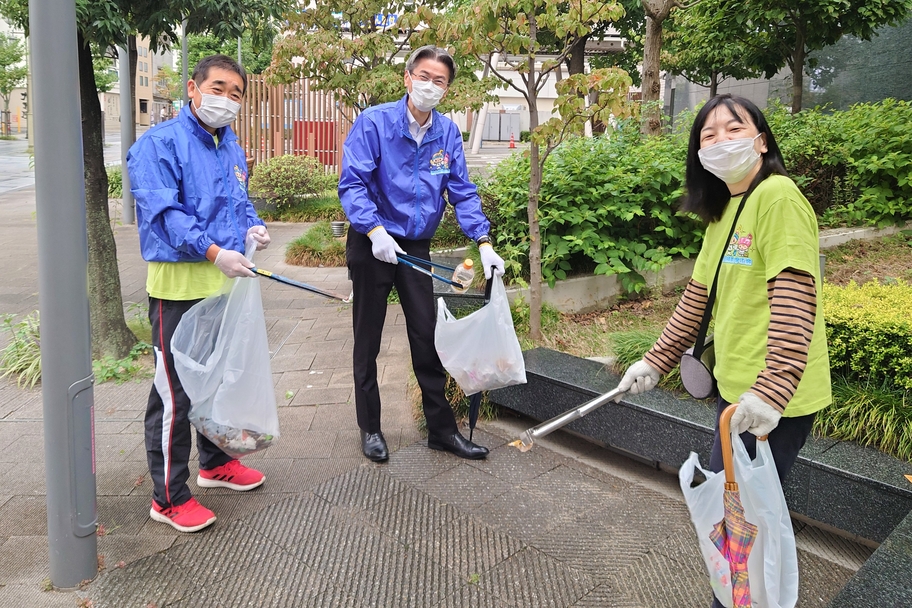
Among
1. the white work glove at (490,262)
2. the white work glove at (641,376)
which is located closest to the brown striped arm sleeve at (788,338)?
the white work glove at (641,376)

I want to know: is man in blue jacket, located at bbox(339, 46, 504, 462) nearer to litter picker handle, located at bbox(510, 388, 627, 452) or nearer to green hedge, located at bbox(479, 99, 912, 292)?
litter picker handle, located at bbox(510, 388, 627, 452)

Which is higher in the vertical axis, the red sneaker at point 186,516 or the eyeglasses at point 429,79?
the eyeglasses at point 429,79

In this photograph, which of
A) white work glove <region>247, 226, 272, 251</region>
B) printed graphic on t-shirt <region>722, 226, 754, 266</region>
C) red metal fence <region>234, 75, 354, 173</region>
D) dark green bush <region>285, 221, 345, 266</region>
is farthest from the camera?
red metal fence <region>234, 75, 354, 173</region>

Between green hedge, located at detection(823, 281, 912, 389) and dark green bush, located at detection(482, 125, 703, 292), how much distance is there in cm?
204

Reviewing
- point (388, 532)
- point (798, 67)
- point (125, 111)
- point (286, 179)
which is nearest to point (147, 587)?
point (388, 532)

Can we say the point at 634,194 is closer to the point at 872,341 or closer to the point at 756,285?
the point at 872,341

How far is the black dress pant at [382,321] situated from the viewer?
3676mm

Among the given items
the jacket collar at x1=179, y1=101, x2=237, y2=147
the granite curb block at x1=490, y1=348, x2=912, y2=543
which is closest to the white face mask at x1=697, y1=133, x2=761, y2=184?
the granite curb block at x1=490, y1=348, x2=912, y2=543

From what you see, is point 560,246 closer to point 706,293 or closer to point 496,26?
point 496,26

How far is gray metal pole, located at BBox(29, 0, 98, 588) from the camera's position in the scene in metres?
2.45

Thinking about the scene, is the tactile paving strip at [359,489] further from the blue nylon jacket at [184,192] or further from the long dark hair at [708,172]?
the long dark hair at [708,172]

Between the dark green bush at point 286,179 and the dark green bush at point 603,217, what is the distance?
708cm

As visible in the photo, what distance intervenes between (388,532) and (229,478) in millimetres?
861

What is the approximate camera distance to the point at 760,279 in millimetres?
2078
